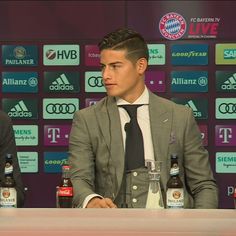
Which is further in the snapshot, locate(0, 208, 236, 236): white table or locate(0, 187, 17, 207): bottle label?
locate(0, 187, 17, 207): bottle label

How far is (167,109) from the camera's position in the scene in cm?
235

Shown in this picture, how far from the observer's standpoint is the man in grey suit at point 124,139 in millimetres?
2213

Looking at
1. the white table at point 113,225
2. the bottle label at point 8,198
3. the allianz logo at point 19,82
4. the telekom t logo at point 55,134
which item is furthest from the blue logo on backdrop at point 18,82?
the white table at point 113,225

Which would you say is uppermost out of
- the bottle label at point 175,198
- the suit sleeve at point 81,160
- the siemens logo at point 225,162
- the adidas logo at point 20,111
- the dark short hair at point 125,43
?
the dark short hair at point 125,43

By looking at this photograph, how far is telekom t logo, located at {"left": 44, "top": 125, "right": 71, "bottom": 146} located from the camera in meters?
3.86

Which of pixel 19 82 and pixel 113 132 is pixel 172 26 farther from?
pixel 113 132

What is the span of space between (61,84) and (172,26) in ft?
2.62

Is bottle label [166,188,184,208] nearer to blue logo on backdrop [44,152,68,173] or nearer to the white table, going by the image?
the white table

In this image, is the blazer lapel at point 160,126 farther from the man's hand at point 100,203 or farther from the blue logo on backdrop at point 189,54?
the blue logo on backdrop at point 189,54

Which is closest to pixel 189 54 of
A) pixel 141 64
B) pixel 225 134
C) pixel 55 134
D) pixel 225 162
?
pixel 225 134

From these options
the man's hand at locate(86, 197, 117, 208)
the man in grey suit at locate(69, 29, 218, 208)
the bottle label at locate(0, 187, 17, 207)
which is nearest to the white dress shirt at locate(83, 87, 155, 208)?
the man in grey suit at locate(69, 29, 218, 208)

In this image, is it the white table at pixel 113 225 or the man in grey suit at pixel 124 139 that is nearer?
the white table at pixel 113 225

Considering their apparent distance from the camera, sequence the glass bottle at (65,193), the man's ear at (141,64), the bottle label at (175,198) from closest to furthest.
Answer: the bottle label at (175,198) < the glass bottle at (65,193) < the man's ear at (141,64)

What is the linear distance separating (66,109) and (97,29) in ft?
1.82
